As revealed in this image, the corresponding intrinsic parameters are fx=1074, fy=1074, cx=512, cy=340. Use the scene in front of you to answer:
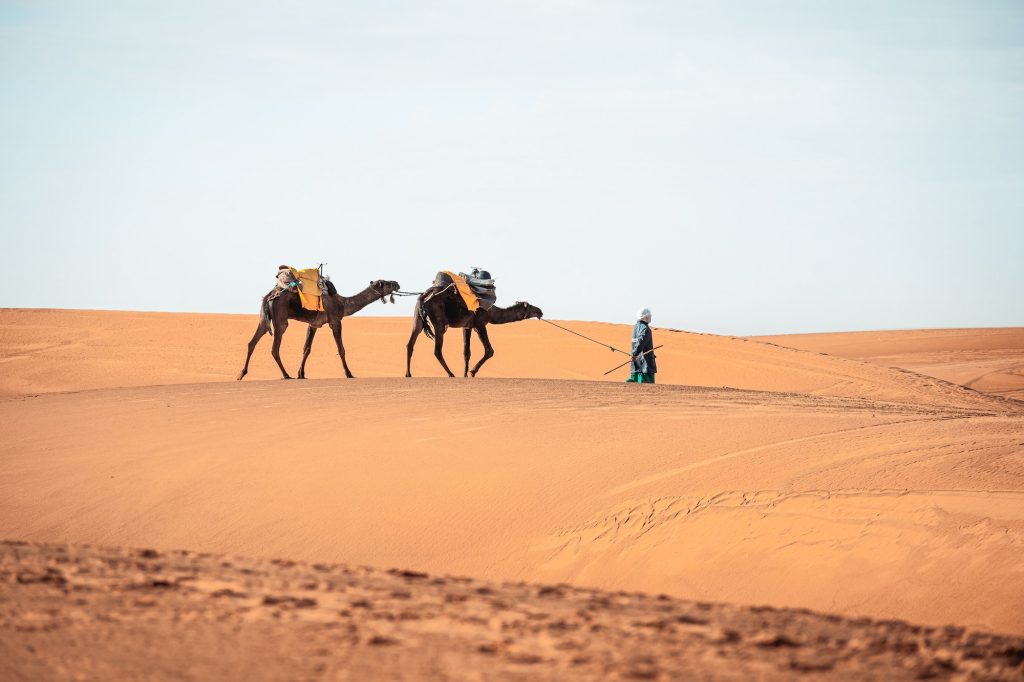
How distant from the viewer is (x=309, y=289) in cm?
1748

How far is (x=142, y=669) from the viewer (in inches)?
169

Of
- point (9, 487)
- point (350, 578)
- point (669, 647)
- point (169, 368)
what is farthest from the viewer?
point (169, 368)

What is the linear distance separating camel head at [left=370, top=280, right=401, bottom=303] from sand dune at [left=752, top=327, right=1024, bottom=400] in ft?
54.9

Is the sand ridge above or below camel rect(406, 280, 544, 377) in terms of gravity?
below

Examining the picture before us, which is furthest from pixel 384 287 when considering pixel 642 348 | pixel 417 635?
pixel 417 635

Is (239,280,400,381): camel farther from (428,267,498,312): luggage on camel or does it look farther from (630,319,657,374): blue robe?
(630,319,657,374): blue robe

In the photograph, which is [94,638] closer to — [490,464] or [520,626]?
[520,626]

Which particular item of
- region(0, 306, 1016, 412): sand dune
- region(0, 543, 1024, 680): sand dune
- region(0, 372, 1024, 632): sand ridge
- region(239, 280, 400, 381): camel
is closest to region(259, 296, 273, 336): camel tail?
region(239, 280, 400, 381): camel

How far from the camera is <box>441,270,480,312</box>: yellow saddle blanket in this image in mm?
→ 17812

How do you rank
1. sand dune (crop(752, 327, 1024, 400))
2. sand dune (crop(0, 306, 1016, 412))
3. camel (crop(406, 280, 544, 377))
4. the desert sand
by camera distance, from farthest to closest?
sand dune (crop(752, 327, 1024, 400)) → sand dune (crop(0, 306, 1016, 412)) → camel (crop(406, 280, 544, 377)) → the desert sand

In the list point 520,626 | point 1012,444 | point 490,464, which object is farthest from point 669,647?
point 1012,444

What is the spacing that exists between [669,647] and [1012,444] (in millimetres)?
6200

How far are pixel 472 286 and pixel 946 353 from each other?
106ft

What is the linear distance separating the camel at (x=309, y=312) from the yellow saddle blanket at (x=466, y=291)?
1.78m
